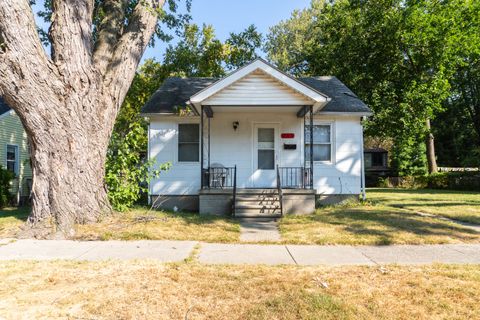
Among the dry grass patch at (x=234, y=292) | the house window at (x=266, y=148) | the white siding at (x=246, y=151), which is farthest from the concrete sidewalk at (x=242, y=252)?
the house window at (x=266, y=148)

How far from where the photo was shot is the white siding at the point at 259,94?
34.2ft

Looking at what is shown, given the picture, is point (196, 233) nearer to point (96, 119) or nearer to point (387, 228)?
point (96, 119)

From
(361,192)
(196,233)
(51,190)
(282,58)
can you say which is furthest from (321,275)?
(282,58)

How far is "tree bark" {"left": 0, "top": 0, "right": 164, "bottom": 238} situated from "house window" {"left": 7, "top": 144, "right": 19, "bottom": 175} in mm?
10838

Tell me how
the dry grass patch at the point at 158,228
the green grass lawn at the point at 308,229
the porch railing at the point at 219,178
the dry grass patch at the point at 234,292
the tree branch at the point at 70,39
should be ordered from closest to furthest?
the dry grass patch at the point at 234,292, the green grass lawn at the point at 308,229, the dry grass patch at the point at 158,228, the tree branch at the point at 70,39, the porch railing at the point at 219,178

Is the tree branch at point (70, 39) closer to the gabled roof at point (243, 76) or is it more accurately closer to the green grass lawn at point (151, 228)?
the gabled roof at point (243, 76)

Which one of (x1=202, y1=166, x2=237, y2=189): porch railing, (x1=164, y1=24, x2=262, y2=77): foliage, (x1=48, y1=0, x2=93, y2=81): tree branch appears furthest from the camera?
(x1=164, y1=24, x2=262, y2=77): foliage

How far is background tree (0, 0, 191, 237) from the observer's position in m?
6.91

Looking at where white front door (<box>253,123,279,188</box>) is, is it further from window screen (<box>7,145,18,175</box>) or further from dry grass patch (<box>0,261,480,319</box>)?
window screen (<box>7,145,18,175</box>)

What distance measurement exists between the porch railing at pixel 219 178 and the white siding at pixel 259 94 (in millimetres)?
2309

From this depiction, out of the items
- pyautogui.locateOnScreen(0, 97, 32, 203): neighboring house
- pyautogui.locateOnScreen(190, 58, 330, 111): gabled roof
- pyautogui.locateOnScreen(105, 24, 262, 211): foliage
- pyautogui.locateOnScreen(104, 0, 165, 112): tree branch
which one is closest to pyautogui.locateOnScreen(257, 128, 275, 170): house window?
pyautogui.locateOnScreen(190, 58, 330, 111): gabled roof

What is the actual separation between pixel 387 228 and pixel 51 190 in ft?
23.8

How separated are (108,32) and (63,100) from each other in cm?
268

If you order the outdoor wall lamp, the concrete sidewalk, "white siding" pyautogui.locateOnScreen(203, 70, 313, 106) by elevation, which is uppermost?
"white siding" pyautogui.locateOnScreen(203, 70, 313, 106)
